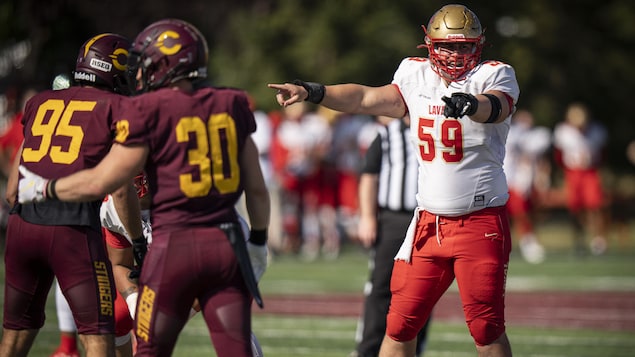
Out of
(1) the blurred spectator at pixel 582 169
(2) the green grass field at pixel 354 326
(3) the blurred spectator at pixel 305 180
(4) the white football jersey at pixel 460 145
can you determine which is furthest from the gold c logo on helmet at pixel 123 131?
(1) the blurred spectator at pixel 582 169

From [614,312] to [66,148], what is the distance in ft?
22.9

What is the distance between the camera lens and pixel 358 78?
24609 mm

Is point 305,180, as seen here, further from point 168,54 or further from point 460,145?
point 168,54

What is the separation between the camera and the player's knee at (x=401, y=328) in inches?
249

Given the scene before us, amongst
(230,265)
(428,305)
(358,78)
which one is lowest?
(358,78)

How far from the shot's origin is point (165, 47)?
5254 millimetres

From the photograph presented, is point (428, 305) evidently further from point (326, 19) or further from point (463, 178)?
point (326, 19)

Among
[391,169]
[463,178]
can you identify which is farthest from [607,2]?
[463,178]

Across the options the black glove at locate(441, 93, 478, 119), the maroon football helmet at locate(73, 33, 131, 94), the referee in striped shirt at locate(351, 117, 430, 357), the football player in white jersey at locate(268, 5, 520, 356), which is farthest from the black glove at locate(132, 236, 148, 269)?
the referee in striped shirt at locate(351, 117, 430, 357)

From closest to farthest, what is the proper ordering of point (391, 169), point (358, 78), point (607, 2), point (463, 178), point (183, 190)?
point (183, 190), point (463, 178), point (391, 169), point (358, 78), point (607, 2)

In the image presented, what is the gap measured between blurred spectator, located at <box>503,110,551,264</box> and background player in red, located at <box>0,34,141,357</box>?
39.2 ft

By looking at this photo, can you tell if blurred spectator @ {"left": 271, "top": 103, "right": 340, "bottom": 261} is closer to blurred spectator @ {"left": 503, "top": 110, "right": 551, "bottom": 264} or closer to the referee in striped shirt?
blurred spectator @ {"left": 503, "top": 110, "right": 551, "bottom": 264}

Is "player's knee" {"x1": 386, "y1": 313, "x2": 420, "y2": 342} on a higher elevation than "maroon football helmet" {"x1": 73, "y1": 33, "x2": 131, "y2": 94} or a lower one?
lower

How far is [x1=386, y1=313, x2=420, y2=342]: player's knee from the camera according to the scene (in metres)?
6.32
